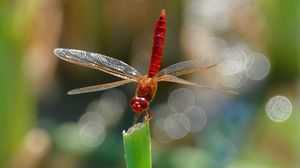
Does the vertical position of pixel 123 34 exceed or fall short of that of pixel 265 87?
it exceeds it

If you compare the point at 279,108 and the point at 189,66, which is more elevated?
the point at 189,66

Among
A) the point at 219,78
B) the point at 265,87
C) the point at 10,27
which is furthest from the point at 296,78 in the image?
the point at 10,27

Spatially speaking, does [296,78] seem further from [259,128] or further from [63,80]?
[63,80]

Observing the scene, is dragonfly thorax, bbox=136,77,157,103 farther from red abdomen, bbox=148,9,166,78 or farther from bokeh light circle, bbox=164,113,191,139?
bokeh light circle, bbox=164,113,191,139

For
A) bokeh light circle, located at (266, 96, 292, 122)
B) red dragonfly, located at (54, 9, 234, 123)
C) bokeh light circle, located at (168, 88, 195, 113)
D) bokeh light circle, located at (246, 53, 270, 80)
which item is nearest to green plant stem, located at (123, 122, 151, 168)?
red dragonfly, located at (54, 9, 234, 123)

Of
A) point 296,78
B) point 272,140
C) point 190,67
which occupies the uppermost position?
point 190,67

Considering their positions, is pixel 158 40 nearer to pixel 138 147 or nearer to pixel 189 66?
pixel 189 66

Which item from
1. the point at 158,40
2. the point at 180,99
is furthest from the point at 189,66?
the point at 180,99
